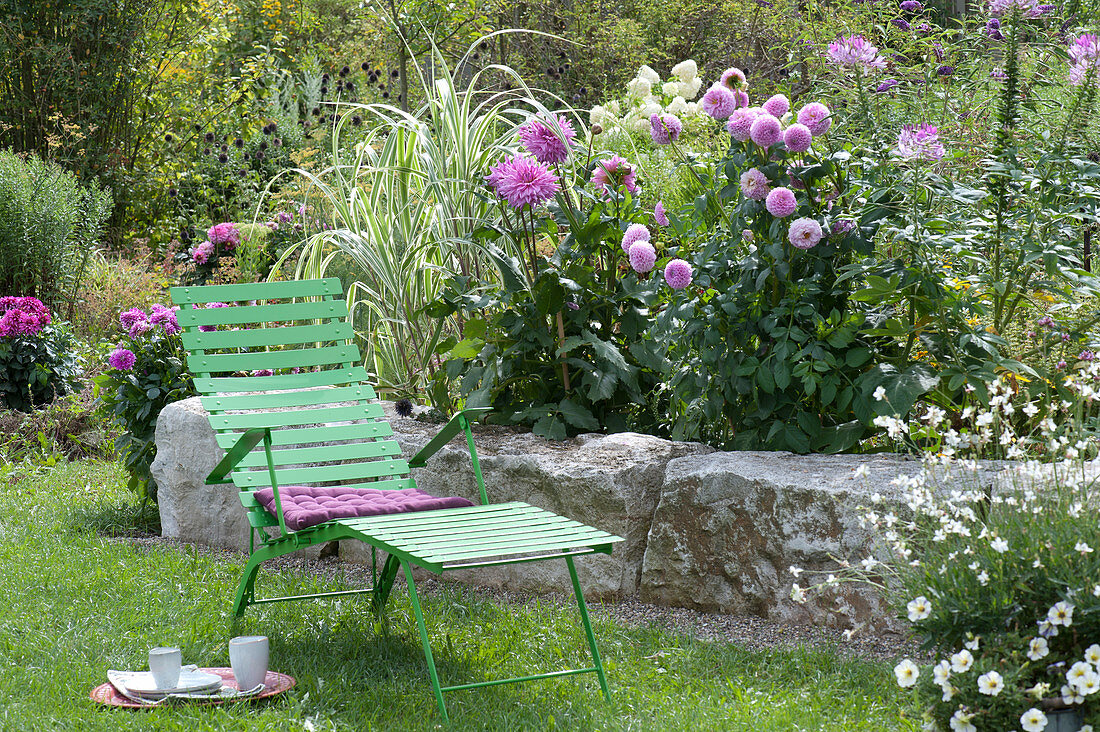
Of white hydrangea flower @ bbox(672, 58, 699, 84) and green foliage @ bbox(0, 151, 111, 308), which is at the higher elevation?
white hydrangea flower @ bbox(672, 58, 699, 84)

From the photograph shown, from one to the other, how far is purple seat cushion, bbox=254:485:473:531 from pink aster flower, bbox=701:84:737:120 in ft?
4.71

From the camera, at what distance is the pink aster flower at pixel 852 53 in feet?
10.6

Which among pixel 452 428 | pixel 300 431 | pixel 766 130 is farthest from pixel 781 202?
pixel 300 431

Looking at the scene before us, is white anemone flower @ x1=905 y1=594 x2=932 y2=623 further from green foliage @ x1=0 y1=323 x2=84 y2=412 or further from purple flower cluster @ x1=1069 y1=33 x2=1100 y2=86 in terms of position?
green foliage @ x1=0 y1=323 x2=84 y2=412

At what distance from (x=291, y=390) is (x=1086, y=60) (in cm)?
280

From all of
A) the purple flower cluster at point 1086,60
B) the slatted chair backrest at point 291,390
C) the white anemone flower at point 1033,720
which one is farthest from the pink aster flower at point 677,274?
the white anemone flower at point 1033,720

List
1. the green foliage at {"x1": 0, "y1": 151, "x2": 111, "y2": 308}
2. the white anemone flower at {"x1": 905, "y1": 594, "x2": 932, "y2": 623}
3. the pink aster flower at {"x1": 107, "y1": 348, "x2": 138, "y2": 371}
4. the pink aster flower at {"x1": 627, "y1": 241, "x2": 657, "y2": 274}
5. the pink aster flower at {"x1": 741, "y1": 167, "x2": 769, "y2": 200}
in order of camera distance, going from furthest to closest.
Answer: the green foliage at {"x1": 0, "y1": 151, "x2": 111, "y2": 308} < the pink aster flower at {"x1": 107, "y1": 348, "x2": 138, "y2": 371} < the pink aster flower at {"x1": 627, "y1": 241, "x2": 657, "y2": 274} < the pink aster flower at {"x1": 741, "y1": 167, "x2": 769, "y2": 200} < the white anemone flower at {"x1": 905, "y1": 594, "x2": 932, "y2": 623}

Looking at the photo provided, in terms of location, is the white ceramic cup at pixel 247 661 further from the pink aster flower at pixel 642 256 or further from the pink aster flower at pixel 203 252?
the pink aster flower at pixel 203 252

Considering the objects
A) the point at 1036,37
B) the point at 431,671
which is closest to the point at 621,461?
the point at 431,671

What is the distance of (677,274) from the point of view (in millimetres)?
3303

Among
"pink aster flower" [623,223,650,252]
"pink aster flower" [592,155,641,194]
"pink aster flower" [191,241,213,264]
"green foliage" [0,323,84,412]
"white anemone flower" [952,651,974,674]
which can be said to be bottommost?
"green foliage" [0,323,84,412]

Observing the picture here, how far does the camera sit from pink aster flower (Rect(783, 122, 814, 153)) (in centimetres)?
309

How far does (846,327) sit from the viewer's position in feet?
10.5

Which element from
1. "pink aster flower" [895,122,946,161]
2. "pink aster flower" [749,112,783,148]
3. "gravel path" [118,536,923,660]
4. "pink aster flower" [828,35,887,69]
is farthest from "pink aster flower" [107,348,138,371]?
"pink aster flower" [895,122,946,161]
